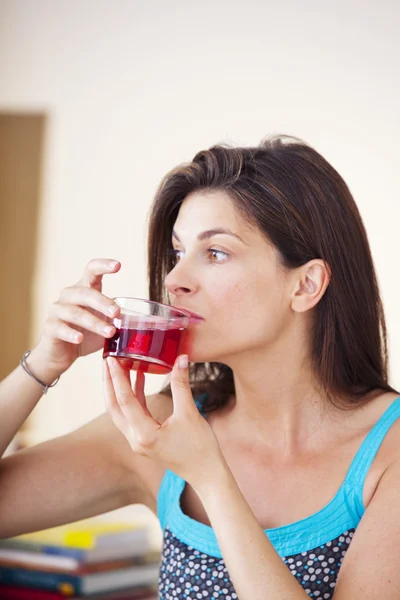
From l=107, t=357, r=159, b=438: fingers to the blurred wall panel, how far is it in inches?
88.4

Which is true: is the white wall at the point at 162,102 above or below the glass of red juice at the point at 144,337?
above

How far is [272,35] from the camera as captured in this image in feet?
10.4

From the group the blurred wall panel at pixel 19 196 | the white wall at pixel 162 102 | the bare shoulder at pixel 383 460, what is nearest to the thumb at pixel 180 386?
the bare shoulder at pixel 383 460

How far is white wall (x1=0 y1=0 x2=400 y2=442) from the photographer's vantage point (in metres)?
3.03

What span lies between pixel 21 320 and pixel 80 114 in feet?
3.18

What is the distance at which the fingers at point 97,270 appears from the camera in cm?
157

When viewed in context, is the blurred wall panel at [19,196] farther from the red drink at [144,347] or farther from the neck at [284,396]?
the red drink at [144,347]

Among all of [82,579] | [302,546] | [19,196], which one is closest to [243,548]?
[302,546]

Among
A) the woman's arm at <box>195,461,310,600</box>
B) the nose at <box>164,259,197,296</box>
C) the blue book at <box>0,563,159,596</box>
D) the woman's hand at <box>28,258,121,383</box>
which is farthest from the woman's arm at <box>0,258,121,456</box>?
the blue book at <box>0,563,159,596</box>

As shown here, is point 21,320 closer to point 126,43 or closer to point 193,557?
point 126,43

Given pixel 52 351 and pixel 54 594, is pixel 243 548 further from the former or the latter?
pixel 54 594

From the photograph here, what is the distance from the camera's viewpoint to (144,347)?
139 centimetres

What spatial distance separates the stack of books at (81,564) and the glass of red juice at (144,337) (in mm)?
911

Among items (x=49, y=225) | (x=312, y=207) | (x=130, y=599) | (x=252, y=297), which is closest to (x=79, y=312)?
(x=252, y=297)
